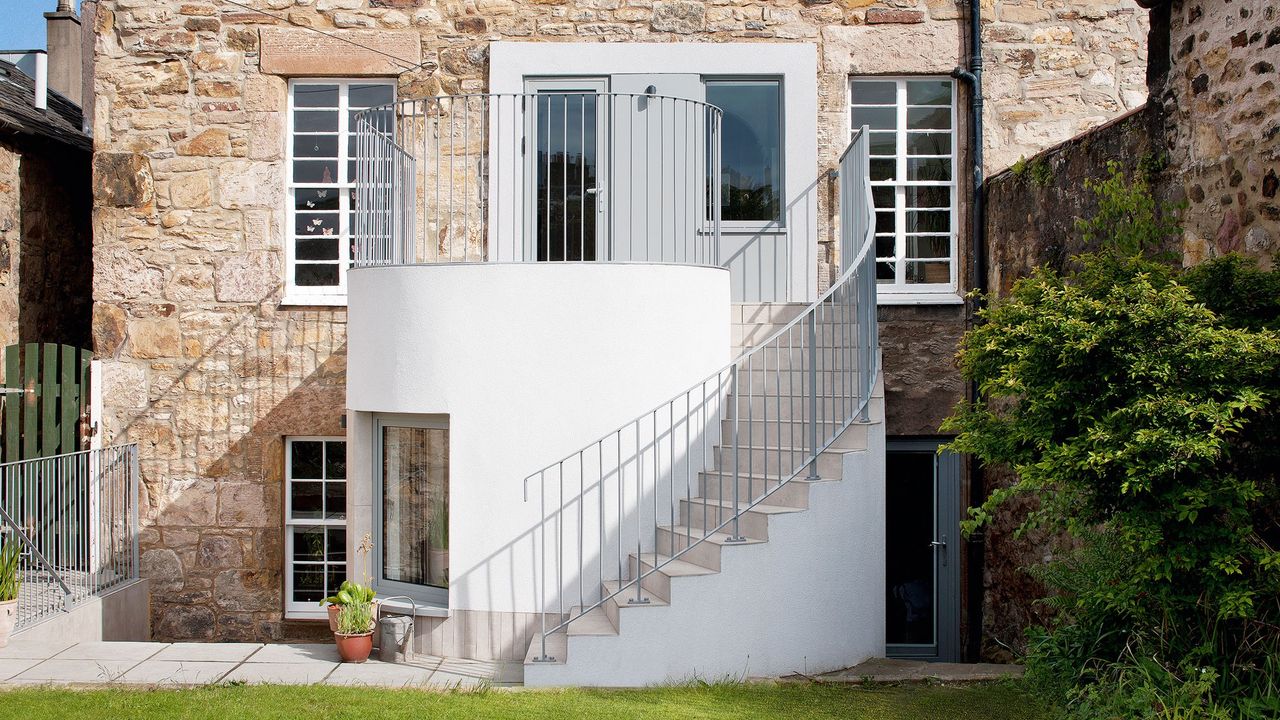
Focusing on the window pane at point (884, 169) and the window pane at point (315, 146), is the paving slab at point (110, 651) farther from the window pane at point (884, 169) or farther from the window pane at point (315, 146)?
the window pane at point (884, 169)

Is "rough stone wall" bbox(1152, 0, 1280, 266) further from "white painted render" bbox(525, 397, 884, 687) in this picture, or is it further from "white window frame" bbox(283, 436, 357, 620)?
"white window frame" bbox(283, 436, 357, 620)

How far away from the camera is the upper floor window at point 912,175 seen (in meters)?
9.67

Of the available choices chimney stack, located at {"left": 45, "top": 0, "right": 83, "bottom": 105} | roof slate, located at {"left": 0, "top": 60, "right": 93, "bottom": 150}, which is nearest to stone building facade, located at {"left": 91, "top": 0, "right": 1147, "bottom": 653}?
roof slate, located at {"left": 0, "top": 60, "right": 93, "bottom": 150}

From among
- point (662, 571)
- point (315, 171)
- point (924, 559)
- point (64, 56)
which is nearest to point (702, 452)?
point (662, 571)

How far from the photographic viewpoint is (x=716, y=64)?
955 centimetres

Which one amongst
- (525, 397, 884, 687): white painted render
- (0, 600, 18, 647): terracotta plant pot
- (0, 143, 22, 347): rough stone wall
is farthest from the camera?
(0, 143, 22, 347): rough stone wall

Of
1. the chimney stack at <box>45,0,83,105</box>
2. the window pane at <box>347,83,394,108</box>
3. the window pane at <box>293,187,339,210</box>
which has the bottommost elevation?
the window pane at <box>293,187,339,210</box>

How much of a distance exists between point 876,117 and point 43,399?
7.46 meters

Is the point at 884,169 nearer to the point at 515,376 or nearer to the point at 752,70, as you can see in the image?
the point at 752,70

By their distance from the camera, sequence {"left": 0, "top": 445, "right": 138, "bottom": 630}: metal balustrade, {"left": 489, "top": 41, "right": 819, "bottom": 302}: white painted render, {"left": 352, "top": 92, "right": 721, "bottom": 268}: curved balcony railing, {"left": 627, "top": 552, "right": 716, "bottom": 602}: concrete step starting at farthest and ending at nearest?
{"left": 489, "top": 41, "right": 819, "bottom": 302}: white painted render → {"left": 352, "top": 92, "right": 721, "bottom": 268}: curved balcony railing → {"left": 0, "top": 445, "right": 138, "bottom": 630}: metal balustrade → {"left": 627, "top": 552, "right": 716, "bottom": 602}: concrete step

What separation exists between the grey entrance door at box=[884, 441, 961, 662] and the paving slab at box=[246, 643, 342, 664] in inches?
179

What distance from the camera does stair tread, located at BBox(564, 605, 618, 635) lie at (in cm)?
664

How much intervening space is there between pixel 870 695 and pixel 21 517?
21.7 feet

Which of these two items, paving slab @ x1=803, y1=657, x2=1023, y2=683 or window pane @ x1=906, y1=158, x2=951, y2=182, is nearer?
paving slab @ x1=803, y1=657, x2=1023, y2=683
